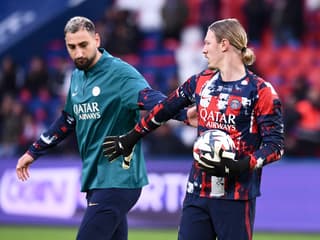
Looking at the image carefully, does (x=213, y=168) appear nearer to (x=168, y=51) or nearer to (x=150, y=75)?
(x=150, y=75)

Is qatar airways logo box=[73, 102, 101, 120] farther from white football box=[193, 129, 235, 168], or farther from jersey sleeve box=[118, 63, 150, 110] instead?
white football box=[193, 129, 235, 168]

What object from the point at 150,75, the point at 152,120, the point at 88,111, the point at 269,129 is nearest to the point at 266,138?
the point at 269,129

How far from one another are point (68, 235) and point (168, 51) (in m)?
8.27

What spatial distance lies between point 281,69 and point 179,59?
2.18 metres

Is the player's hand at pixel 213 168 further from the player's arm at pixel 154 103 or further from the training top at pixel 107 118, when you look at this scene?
the training top at pixel 107 118

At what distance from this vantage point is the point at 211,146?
6078 mm

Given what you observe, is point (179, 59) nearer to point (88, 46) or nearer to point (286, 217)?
point (286, 217)

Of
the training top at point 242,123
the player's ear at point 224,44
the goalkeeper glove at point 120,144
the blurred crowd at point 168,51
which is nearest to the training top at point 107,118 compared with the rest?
the goalkeeper glove at point 120,144

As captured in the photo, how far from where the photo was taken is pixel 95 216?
686 cm

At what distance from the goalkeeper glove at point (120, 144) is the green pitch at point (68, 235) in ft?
18.3

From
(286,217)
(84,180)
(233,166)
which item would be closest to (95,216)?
(84,180)

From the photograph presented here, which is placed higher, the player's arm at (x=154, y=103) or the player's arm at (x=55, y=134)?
the player's arm at (x=154, y=103)

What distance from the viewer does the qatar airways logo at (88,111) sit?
282 inches

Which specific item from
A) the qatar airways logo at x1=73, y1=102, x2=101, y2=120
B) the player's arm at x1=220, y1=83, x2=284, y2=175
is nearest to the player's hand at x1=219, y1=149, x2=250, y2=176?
the player's arm at x1=220, y1=83, x2=284, y2=175
